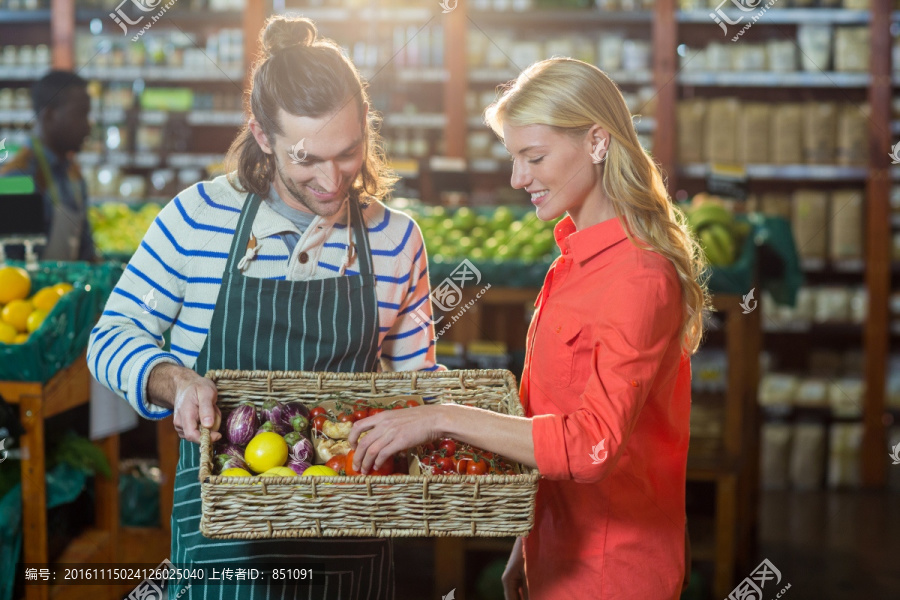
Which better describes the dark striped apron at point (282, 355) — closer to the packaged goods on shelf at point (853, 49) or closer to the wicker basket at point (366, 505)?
the wicker basket at point (366, 505)

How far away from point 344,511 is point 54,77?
3.17 metres

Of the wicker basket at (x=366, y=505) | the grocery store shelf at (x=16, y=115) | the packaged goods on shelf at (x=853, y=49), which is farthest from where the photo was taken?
the grocery store shelf at (x=16, y=115)

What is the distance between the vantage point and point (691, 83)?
16.1 ft

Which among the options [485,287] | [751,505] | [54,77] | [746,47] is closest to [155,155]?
[54,77]

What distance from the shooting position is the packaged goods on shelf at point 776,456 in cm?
475

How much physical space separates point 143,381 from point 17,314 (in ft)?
3.66

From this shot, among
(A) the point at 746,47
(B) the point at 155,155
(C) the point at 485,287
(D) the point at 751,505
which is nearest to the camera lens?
(C) the point at 485,287

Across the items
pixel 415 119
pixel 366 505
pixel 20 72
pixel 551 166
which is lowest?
pixel 366 505

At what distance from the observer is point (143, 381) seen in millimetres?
1417

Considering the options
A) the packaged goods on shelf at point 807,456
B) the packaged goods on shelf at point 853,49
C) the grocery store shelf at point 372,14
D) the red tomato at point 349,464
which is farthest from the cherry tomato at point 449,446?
the packaged goods on shelf at point 853,49

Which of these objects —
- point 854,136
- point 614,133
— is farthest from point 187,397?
point 854,136

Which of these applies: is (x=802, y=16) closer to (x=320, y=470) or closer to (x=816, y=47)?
(x=816, y=47)

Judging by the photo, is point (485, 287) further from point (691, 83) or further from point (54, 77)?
point (691, 83)

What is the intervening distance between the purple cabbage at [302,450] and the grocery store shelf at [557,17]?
3.98 meters
